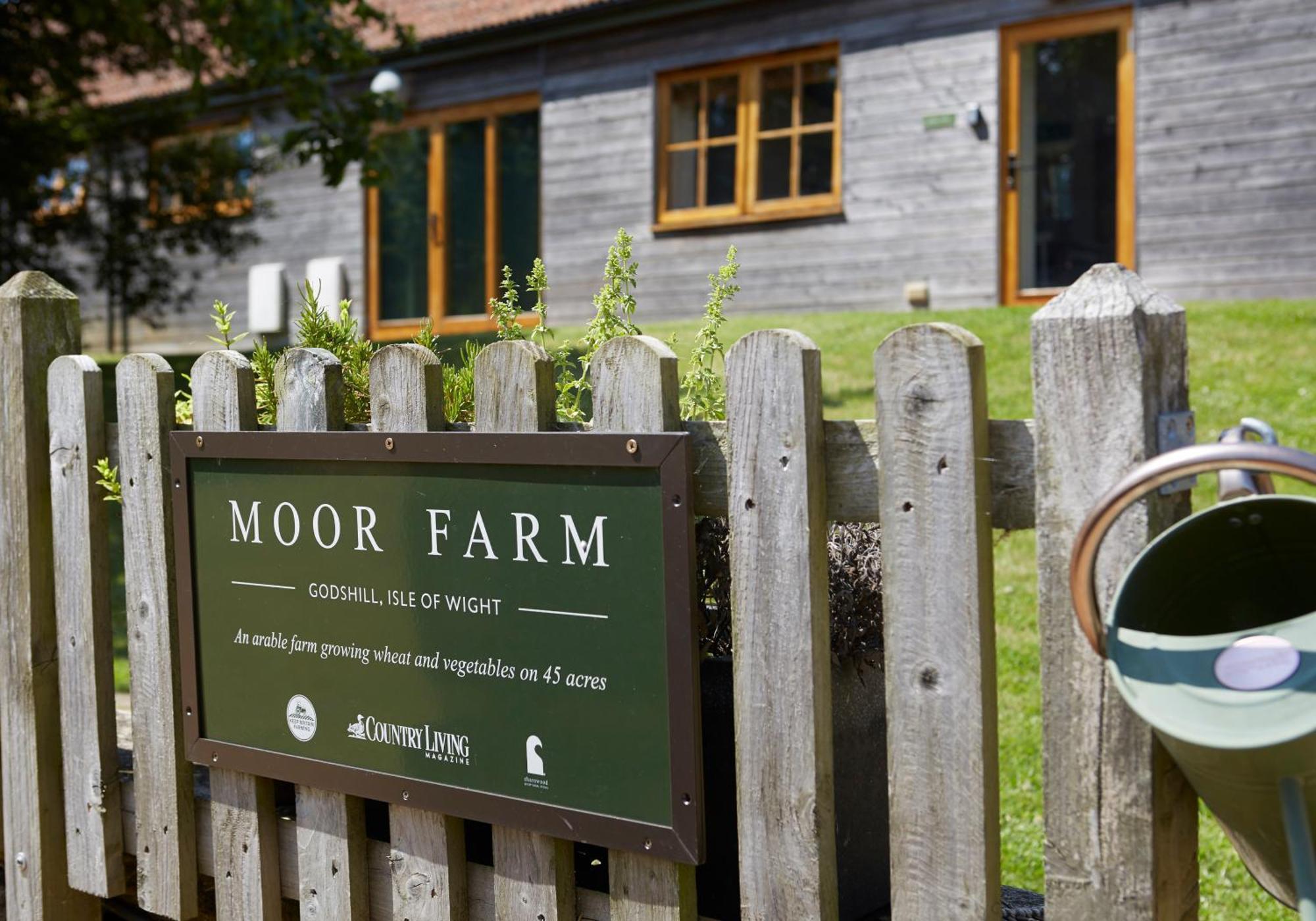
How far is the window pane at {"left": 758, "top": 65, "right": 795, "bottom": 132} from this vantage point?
37.2 feet

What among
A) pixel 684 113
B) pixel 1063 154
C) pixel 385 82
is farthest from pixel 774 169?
pixel 385 82

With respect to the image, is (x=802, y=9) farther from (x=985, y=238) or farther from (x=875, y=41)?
(x=985, y=238)

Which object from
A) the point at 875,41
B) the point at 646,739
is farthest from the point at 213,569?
the point at 875,41

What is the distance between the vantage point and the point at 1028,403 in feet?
20.5

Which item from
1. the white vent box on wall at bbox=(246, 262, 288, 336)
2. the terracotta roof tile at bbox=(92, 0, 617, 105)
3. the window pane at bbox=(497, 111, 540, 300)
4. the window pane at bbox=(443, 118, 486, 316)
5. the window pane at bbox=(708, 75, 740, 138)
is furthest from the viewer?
the window pane at bbox=(443, 118, 486, 316)

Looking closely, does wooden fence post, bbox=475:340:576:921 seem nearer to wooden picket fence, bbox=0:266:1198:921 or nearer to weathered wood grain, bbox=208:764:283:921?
wooden picket fence, bbox=0:266:1198:921

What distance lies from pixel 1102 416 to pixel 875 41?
9.93 m

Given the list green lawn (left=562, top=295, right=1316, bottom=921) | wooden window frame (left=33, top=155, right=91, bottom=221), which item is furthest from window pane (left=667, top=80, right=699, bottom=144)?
wooden window frame (left=33, top=155, right=91, bottom=221)

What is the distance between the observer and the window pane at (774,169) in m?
11.4

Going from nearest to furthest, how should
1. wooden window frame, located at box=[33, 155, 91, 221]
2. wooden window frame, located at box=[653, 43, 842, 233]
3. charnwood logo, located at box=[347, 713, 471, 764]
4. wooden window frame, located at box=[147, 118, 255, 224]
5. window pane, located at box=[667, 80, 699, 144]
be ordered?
charnwood logo, located at box=[347, 713, 471, 764]
wooden window frame, located at box=[653, 43, 842, 233]
wooden window frame, located at box=[33, 155, 91, 221]
window pane, located at box=[667, 80, 699, 144]
wooden window frame, located at box=[147, 118, 255, 224]

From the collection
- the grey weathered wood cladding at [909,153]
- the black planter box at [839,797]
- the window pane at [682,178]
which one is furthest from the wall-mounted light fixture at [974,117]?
the black planter box at [839,797]

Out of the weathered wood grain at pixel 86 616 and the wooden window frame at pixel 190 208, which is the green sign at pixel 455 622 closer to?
the weathered wood grain at pixel 86 616

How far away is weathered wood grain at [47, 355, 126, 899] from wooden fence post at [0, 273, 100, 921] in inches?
2.2

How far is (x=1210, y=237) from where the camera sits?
943 cm
